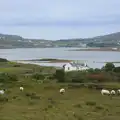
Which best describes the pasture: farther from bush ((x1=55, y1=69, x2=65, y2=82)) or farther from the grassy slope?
bush ((x1=55, y1=69, x2=65, y2=82))

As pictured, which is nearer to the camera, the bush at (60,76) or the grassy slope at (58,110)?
the grassy slope at (58,110)

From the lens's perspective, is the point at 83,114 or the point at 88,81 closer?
the point at 83,114

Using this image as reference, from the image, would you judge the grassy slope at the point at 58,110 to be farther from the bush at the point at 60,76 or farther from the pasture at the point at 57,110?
the bush at the point at 60,76

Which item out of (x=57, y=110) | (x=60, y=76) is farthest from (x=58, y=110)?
(x=60, y=76)

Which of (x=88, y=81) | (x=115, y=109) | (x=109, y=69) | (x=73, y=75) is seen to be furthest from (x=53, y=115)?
(x=109, y=69)

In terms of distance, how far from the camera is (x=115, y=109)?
26.0 metres

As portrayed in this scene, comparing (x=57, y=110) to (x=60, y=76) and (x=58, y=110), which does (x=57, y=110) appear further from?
(x=60, y=76)

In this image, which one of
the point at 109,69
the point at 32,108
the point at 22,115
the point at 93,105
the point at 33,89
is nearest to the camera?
the point at 22,115

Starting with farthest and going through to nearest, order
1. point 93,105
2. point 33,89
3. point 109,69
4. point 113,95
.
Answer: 1. point 109,69
2. point 33,89
3. point 113,95
4. point 93,105

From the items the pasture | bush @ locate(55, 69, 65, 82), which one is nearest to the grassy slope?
the pasture

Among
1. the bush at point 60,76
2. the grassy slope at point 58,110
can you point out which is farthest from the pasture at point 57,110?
the bush at point 60,76

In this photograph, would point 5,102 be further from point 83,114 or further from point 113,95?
point 113,95

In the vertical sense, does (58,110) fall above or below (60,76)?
above

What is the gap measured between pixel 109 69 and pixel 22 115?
4139 centimetres
